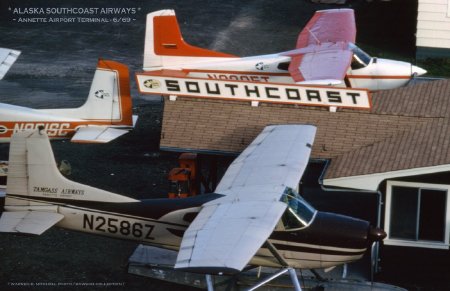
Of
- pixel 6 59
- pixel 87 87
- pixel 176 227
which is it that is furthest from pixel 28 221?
pixel 87 87

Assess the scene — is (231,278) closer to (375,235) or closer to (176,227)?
(176,227)

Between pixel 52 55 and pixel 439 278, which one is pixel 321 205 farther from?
pixel 52 55

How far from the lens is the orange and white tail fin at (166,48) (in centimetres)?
2673

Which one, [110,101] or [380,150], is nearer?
[380,150]

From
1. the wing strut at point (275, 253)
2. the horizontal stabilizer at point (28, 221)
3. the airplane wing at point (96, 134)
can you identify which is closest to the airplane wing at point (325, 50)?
the airplane wing at point (96, 134)

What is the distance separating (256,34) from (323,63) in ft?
44.7

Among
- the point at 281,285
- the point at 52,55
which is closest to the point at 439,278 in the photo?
the point at 281,285

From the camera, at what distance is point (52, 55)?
35.8 metres

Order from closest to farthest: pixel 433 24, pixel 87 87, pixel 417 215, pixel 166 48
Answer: pixel 417 215 < pixel 166 48 < pixel 87 87 < pixel 433 24

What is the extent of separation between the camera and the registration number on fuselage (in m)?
17.2

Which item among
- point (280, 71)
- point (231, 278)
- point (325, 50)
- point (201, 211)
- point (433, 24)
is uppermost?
point (201, 211)

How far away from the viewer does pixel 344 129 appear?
64.6ft

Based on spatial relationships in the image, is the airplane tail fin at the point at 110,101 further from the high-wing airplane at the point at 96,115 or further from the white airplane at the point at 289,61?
the white airplane at the point at 289,61

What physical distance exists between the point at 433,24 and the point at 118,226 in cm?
1934
